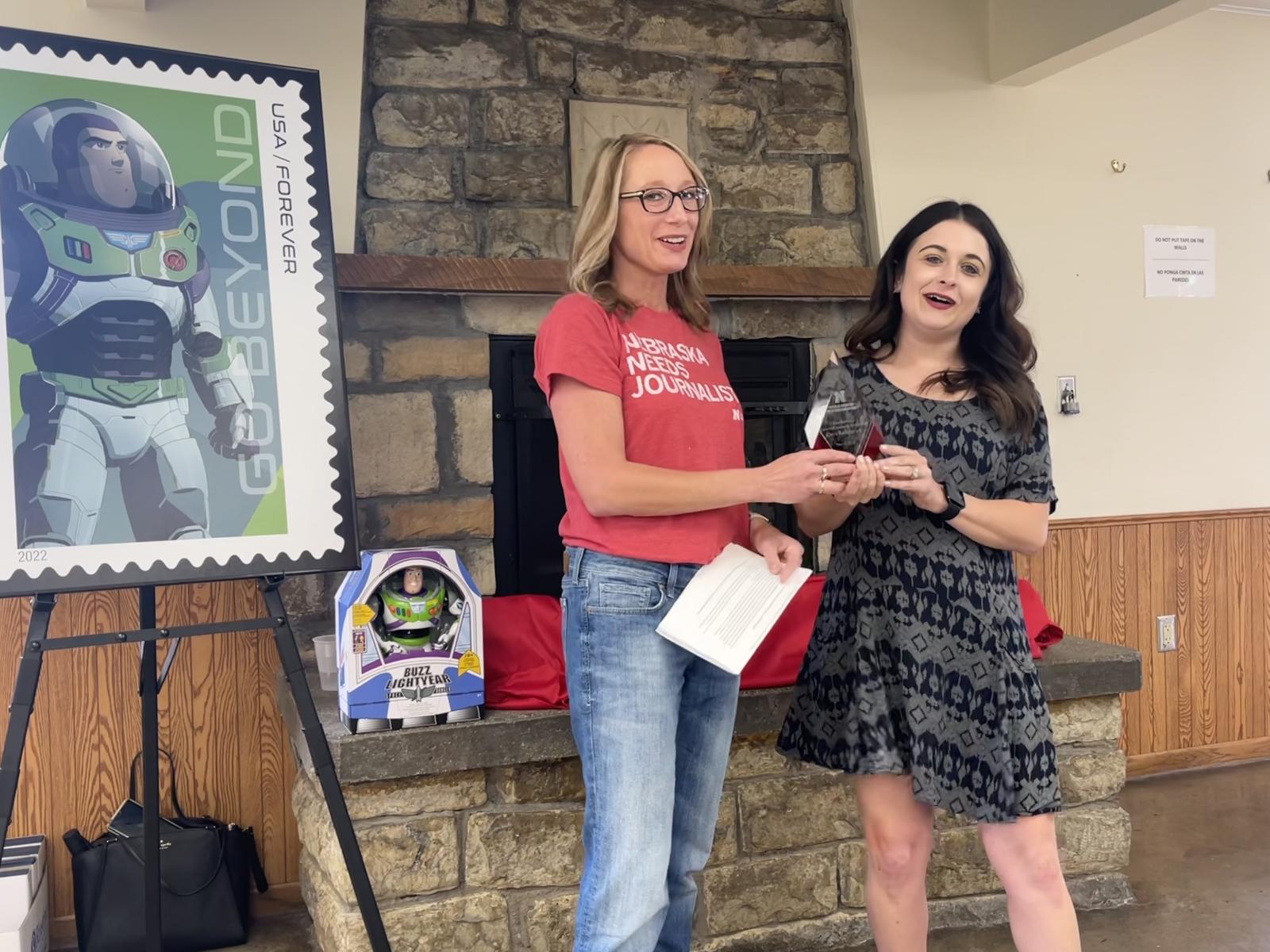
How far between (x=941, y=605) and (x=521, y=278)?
1.42m

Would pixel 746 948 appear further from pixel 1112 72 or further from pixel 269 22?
pixel 1112 72

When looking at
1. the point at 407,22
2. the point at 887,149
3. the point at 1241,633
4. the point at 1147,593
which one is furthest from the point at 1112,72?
the point at 407,22

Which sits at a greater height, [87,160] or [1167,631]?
[87,160]

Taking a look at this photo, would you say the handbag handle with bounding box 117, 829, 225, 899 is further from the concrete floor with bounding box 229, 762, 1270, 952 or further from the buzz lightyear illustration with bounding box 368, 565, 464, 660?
the buzz lightyear illustration with bounding box 368, 565, 464, 660

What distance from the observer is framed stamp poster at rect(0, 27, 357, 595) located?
5.40ft

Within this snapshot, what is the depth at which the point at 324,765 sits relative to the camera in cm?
178

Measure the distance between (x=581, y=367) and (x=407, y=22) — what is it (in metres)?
1.66

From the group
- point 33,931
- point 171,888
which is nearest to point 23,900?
point 33,931

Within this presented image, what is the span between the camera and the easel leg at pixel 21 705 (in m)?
1.57

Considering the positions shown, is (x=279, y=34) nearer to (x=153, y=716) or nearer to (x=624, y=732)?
(x=153, y=716)

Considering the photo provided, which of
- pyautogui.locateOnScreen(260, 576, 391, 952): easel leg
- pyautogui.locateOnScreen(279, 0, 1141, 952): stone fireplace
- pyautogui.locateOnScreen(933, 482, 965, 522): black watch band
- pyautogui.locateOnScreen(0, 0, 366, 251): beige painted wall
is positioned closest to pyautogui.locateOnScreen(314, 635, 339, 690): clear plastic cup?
pyautogui.locateOnScreen(279, 0, 1141, 952): stone fireplace

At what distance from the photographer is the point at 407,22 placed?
2.63 meters

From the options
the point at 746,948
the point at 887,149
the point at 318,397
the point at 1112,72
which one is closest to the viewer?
the point at 318,397

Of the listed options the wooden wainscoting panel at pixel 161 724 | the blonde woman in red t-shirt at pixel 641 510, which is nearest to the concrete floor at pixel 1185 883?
the wooden wainscoting panel at pixel 161 724
